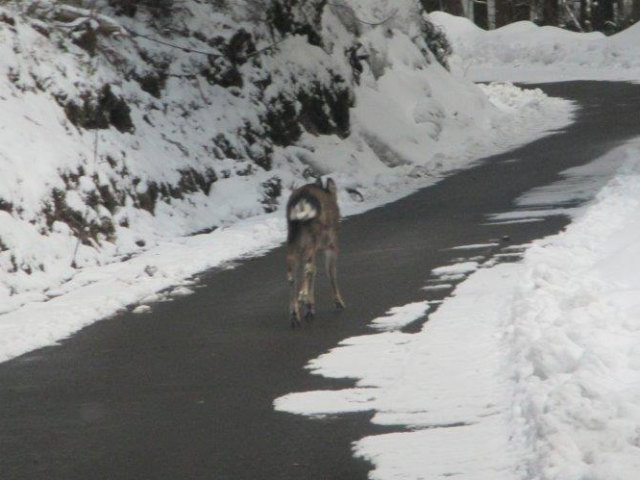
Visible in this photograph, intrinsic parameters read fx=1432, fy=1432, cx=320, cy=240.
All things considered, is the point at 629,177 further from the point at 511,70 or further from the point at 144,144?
the point at 511,70

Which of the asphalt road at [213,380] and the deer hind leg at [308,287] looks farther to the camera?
the deer hind leg at [308,287]

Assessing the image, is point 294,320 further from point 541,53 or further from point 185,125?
point 541,53

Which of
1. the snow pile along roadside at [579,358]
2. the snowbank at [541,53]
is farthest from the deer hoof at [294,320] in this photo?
the snowbank at [541,53]

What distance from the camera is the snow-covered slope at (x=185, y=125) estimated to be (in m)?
17.2

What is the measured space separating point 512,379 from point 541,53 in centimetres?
5218

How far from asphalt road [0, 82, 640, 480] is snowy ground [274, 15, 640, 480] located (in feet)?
1.03

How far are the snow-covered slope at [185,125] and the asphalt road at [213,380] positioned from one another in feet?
3.09

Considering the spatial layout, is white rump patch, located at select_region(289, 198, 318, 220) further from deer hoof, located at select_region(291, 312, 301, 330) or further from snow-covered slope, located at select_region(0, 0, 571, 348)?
snow-covered slope, located at select_region(0, 0, 571, 348)

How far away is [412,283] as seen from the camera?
1416 centimetres

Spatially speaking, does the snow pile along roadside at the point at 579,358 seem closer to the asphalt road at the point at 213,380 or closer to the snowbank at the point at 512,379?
the snowbank at the point at 512,379

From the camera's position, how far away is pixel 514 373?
364 inches

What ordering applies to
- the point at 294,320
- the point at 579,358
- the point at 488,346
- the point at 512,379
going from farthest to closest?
the point at 294,320 → the point at 488,346 → the point at 512,379 → the point at 579,358

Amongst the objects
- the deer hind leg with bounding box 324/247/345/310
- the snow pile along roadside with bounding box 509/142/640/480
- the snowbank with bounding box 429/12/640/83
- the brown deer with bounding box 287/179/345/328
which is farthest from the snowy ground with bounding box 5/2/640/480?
the snowbank with bounding box 429/12/640/83

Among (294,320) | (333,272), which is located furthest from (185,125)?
(294,320)
